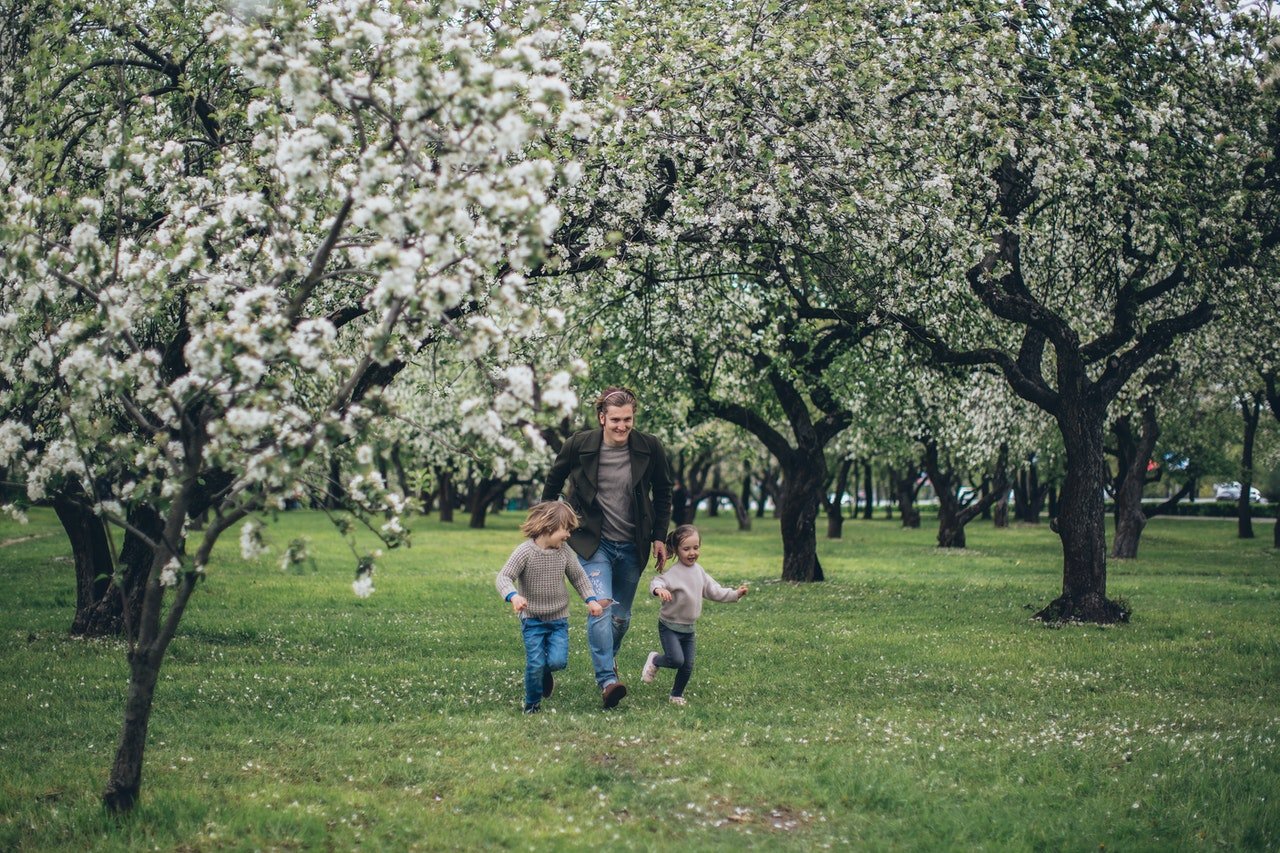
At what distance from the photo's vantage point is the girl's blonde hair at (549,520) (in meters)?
9.08

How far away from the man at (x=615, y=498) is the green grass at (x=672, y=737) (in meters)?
1.00

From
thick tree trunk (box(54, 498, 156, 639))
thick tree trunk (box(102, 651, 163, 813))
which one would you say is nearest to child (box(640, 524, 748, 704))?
thick tree trunk (box(102, 651, 163, 813))

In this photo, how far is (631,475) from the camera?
31.5 feet

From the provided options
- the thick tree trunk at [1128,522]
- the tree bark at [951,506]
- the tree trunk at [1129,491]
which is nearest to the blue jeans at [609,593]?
the tree trunk at [1129,491]

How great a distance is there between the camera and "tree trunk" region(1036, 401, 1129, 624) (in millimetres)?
14930

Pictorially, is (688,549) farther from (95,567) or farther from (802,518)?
(802,518)

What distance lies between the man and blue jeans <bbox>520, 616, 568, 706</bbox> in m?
0.40

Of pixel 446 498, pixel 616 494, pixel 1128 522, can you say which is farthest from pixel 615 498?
pixel 446 498

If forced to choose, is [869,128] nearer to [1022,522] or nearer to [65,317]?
[65,317]

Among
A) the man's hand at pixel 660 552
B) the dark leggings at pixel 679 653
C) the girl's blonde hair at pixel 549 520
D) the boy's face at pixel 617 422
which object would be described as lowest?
the dark leggings at pixel 679 653

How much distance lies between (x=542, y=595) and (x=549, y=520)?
1.94ft

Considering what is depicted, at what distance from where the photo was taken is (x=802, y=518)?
23.0 metres

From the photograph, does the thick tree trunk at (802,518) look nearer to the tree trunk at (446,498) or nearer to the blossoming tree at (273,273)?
the blossoming tree at (273,273)

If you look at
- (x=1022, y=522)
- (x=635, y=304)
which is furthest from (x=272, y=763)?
(x=1022, y=522)
